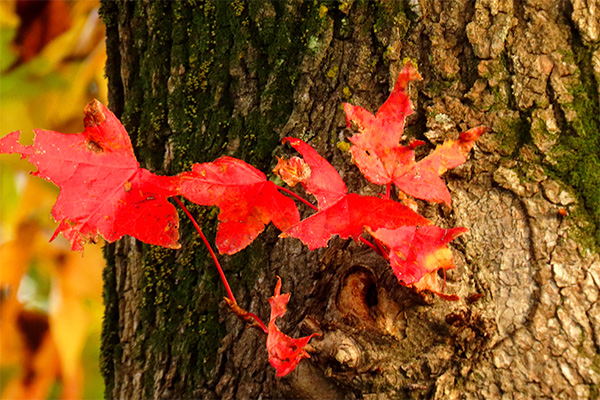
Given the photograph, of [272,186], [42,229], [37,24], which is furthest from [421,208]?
[37,24]

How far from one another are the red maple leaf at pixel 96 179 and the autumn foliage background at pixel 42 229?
4.85 feet

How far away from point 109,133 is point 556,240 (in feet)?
2.14

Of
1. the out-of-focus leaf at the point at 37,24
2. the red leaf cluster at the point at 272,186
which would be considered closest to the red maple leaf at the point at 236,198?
the red leaf cluster at the point at 272,186

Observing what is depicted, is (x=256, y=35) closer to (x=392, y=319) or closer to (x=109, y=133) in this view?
(x=109, y=133)

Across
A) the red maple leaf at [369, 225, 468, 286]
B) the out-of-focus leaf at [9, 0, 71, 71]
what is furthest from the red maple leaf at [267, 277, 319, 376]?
the out-of-focus leaf at [9, 0, 71, 71]

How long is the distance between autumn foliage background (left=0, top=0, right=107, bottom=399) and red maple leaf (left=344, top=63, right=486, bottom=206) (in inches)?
65.0

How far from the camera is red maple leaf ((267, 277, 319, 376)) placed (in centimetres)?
68

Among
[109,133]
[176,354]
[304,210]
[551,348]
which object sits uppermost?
[109,133]

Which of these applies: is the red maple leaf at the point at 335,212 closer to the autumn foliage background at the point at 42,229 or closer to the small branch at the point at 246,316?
the small branch at the point at 246,316

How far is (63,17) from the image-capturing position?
91.0 inches

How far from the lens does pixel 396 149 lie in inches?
27.5

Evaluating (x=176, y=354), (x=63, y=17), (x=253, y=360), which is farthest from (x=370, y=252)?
(x=63, y=17)

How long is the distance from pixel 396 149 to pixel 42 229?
1.95 m

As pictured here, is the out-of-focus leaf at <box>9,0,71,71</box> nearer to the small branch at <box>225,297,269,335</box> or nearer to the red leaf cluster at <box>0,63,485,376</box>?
the red leaf cluster at <box>0,63,485,376</box>
